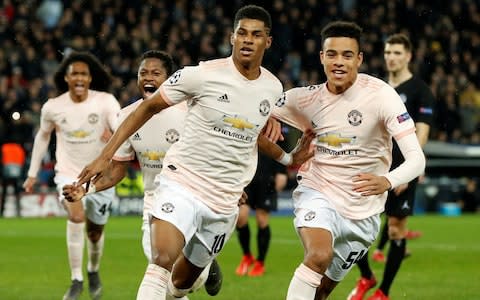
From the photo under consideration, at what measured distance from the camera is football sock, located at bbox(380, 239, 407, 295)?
31.0ft

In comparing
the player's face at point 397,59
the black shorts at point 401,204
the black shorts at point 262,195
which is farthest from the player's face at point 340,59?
the black shorts at point 262,195

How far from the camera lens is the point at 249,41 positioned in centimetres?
697

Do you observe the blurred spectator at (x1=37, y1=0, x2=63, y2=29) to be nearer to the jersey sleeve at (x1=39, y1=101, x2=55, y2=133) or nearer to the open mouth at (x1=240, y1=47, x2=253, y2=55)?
the jersey sleeve at (x1=39, y1=101, x2=55, y2=133)

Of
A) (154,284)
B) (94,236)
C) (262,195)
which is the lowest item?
Result: (262,195)

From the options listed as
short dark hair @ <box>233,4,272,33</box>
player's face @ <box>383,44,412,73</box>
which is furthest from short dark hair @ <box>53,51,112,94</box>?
short dark hair @ <box>233,4,272,33</box>

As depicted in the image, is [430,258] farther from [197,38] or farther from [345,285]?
[197,38]

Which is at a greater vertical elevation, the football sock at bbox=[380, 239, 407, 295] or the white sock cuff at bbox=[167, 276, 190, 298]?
the white sock cuff at bbox=[167, 276, 190, 298]

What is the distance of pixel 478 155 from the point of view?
A: 23.8 metres

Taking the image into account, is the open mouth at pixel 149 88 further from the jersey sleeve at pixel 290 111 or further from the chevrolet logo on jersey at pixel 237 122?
the chevrolet logo on jersey at pixel 237 122

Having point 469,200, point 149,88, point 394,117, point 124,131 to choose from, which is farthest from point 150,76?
point 469,200

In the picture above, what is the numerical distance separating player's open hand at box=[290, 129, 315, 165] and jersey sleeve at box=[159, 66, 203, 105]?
1.08 meters

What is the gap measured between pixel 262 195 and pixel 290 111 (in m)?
4.99

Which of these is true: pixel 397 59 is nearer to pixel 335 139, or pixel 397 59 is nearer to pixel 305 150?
pixel 305 150

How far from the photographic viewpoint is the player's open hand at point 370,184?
22.1 feet
